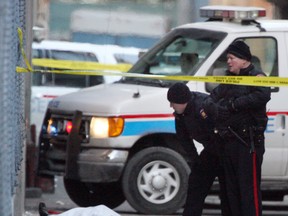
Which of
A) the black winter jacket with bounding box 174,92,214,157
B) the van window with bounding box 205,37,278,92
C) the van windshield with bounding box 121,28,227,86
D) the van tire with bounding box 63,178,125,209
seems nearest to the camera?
the black winter jacket with bounding box 174,92,214,157

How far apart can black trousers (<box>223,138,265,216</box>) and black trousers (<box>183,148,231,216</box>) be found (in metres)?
0.22

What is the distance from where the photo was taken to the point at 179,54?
1223cm

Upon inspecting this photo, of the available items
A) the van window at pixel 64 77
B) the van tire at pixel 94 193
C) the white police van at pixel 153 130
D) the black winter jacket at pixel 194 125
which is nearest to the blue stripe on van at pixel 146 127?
the white police van at pixel 153 130

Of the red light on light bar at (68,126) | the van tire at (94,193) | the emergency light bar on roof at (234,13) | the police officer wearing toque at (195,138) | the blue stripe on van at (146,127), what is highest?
the emergency light bar on roof at (234,13)

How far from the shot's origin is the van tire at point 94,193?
496 inches

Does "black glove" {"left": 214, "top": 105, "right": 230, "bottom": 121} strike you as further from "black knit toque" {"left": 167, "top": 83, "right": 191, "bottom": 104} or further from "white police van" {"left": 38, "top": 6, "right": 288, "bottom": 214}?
"white police van" {"left": 38, "top": 6, "right": 288, "bottom": 214}

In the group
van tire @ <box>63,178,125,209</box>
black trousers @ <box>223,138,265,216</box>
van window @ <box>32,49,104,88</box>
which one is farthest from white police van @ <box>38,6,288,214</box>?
van window @ <box>32,49,104,88</box>

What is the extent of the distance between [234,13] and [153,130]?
4.85 ft

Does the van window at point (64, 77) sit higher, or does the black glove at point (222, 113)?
the black glove at point (222, 113)

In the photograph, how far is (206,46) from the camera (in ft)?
39.4

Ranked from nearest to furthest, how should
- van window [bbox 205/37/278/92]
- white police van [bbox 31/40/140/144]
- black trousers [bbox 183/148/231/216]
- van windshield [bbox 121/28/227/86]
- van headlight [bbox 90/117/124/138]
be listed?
black trousers [bbox 183/148/231/216] < van headlight [bbox 90/117/124/138] < van window [bbox 205/37/278/92] < van windshield [bbox 121/28/227/86] < white police van [bbox 31/40/140/144]

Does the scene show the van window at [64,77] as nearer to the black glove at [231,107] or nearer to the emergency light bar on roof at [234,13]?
the emergency light bar on roof at [234,13]

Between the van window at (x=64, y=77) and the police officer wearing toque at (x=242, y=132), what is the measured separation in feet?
33.8

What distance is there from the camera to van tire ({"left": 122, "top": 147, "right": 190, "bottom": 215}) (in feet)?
38.5
